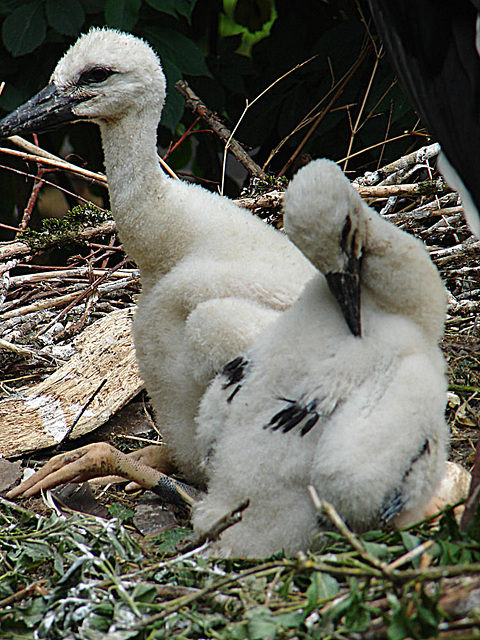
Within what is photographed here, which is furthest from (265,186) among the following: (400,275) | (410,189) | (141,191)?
(400,275)

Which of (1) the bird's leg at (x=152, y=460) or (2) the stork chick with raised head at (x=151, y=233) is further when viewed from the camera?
(1) the bird's leg at (x=152, y=460)

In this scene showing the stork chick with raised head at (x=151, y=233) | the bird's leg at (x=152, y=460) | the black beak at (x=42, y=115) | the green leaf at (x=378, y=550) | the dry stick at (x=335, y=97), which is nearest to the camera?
the green leaf at (x=378, y=550)

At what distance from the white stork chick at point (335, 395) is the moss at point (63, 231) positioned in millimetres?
1276

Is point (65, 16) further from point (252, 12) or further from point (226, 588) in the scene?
point (226, 588)

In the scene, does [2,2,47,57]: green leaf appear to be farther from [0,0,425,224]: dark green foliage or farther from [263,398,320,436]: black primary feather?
[263,398,320,436]: black primary feather

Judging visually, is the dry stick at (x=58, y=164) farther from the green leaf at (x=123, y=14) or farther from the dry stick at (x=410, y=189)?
the dry stick at (x=410, y=189)

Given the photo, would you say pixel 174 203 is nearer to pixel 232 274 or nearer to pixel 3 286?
pixel 232 274

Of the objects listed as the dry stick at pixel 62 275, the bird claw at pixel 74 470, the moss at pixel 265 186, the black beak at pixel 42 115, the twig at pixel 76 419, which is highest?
the black beak at pixel 42 115

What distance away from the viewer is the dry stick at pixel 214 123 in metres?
3.23

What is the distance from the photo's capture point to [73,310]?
3.12m

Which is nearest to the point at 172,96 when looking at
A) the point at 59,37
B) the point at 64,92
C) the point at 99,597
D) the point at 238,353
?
the point at 59,37

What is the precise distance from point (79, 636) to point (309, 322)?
33.2 inches

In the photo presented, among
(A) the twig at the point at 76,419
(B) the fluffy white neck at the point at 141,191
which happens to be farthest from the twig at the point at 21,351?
(B) the fluffy white neck at the point at 141,191

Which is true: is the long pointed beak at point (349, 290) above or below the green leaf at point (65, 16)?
below
